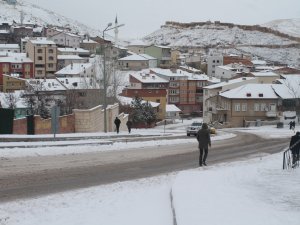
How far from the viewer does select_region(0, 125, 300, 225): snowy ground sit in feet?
34.4

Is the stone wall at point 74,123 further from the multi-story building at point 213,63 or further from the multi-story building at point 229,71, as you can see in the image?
the multi-story building at point 213,63

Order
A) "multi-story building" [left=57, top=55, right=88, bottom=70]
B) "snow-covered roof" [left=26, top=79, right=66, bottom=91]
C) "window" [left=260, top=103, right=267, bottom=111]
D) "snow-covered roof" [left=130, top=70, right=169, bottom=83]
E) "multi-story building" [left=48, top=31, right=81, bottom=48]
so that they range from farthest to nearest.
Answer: "multi-story building" [left=48, top=31, right=81, bottom=48] → "multi-story building" [left=57, top=55, right=88, bottom=70] → "snow-covered roof" [left=130, top=70, right=169, bottom=83] → "snow-covered roof" [left=26, top=79, right=66, bottom=91] → "window" [left=260, top=103, right=267, bottom=111]

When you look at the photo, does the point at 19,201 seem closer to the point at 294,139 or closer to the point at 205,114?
the point at 294,139

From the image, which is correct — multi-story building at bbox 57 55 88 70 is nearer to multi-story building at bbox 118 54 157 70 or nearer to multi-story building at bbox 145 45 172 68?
multi-story building at bbox 118 54 157 70

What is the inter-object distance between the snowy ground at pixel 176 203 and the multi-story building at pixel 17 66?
106269 mm

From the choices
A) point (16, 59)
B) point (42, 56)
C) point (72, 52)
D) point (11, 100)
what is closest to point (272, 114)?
point (11, 100)

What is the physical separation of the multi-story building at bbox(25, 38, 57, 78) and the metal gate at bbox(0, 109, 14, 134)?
3925 inches

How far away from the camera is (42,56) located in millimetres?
129875

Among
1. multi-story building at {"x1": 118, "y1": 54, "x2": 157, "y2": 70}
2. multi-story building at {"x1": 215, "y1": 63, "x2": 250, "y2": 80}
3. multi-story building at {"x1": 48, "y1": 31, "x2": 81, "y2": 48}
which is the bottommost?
multi-story building at {"x1": 215, "y1": 63, "x2": 250, "y2": 80}

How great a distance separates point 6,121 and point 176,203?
18.0 metres

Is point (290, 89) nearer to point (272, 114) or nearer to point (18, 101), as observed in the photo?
point (272, 114)

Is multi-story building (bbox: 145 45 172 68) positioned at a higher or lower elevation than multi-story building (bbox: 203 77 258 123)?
higher

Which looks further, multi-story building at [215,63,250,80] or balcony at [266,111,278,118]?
→ multi-story building at [215,63,250,80]

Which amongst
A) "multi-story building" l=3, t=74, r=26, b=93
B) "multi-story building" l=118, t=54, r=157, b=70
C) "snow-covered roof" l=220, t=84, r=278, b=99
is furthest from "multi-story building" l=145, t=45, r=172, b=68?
"snow-covered roof" l=220, t=84, r=278, b=99
